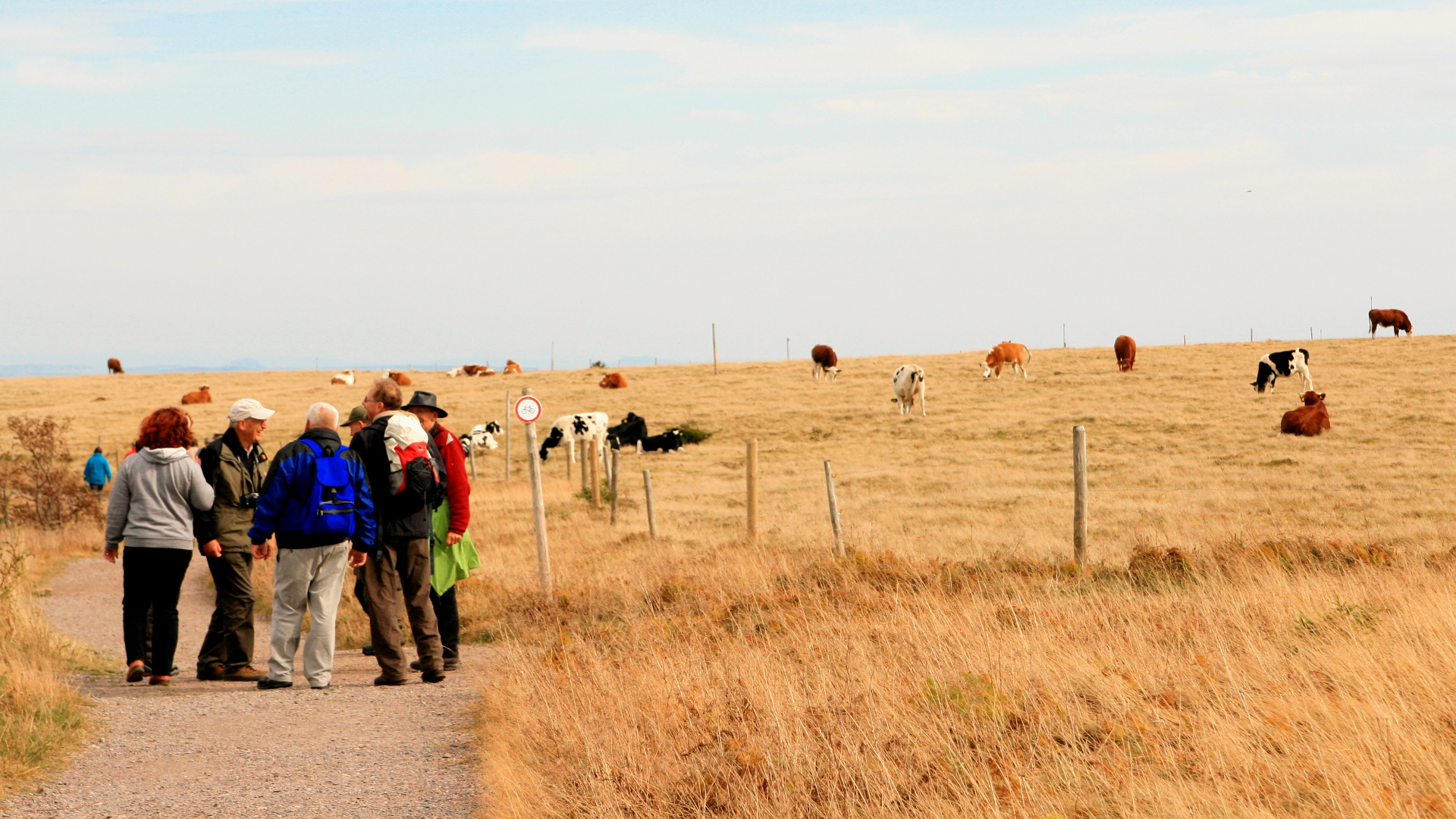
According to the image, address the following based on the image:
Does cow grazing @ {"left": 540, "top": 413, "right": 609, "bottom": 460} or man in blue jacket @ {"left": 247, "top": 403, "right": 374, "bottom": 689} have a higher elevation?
man in blue jacket @ {"left": 247, "top": 403, "right": 374, "bottom": 689}

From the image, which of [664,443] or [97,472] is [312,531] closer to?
[97,472]

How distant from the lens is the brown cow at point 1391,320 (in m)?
56.3

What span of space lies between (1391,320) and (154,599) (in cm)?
6039

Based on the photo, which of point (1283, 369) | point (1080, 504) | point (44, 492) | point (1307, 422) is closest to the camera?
point (1080, 504)

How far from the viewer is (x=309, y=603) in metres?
8.34

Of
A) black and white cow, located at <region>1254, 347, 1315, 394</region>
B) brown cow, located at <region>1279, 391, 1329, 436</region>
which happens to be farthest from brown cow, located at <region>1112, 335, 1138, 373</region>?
brown cow, located at <region>1279, 391, 1329, 436</region>

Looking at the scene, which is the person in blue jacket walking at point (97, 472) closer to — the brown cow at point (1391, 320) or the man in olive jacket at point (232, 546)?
the man in olive jacket at point (232, 546)

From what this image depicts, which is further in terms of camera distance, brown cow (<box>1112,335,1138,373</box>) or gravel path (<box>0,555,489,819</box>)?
brown cow (<box>1112,335,1138,373</box>)

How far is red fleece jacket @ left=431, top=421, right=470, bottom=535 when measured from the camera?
8.84 m

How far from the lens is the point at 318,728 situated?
271 inches

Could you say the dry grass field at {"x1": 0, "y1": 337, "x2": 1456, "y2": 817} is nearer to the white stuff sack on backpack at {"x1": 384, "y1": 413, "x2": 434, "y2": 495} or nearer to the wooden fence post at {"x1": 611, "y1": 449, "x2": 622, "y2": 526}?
the wooden fence post at {"x1": 611, "y1": 449, "x2": 622, "y2": 526}

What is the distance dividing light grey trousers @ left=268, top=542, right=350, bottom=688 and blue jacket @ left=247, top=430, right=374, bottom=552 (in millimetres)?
126

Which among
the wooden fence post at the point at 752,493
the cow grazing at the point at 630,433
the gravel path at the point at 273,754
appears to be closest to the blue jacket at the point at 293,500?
the gravel path at the point at 273,754

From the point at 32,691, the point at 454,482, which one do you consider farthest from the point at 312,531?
the point at 32,691
